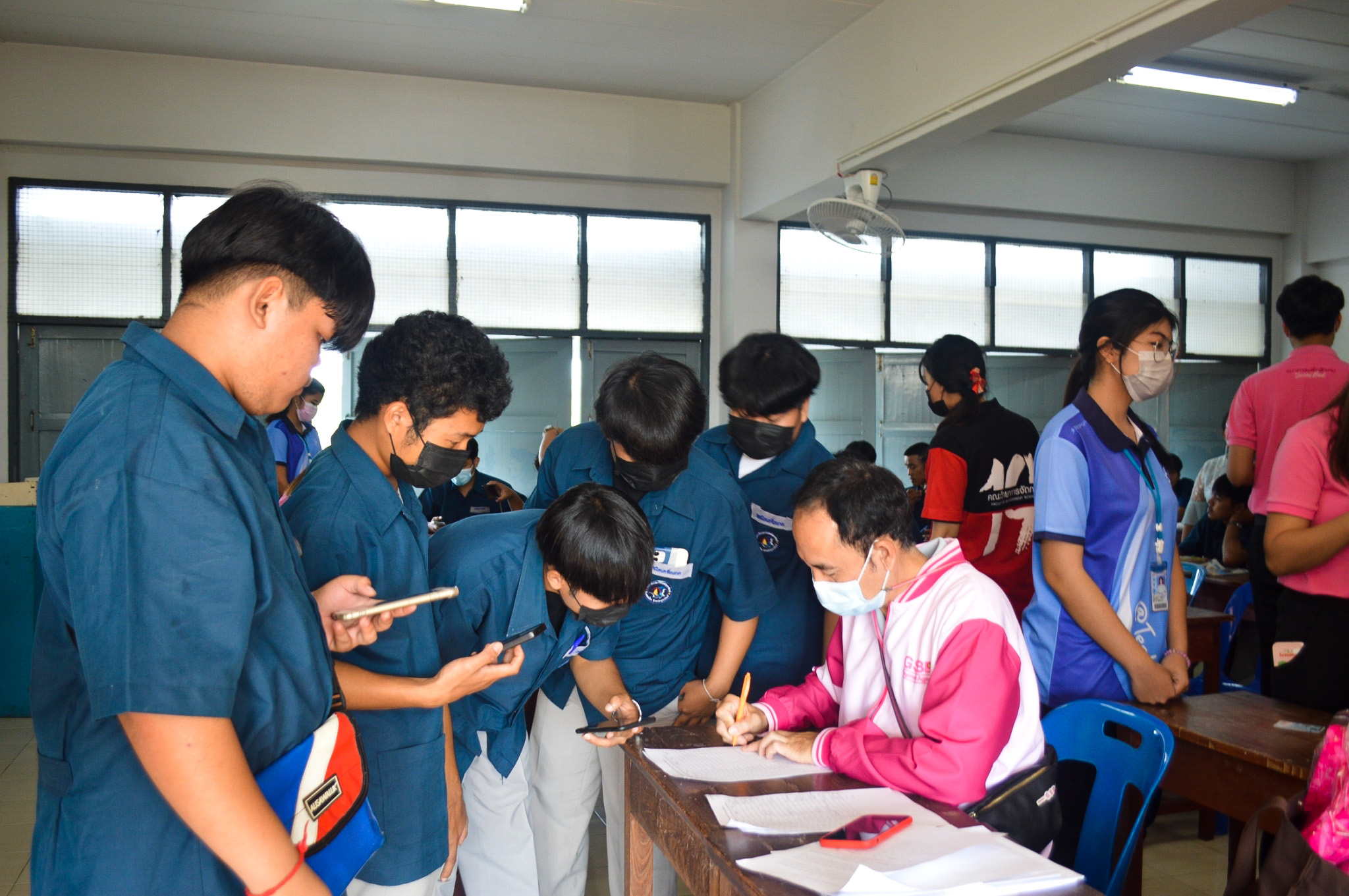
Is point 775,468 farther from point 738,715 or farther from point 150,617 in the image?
point 150,617

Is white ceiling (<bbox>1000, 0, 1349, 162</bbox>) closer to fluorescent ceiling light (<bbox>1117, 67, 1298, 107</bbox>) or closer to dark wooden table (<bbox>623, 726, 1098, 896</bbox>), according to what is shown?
fluorescent ceiling light (<bbox>1117, 67, 1298, 107</bbox>)

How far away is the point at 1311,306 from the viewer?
308cm

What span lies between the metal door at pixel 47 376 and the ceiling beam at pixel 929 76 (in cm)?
391

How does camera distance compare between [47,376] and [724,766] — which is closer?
[724,766]

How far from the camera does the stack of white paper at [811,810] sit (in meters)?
1.36

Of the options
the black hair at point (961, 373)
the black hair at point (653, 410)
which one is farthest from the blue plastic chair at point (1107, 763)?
the black hair at point (961, 373)

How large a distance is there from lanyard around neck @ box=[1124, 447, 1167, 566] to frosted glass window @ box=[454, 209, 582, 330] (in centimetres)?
427

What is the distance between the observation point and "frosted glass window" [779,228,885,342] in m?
6.23

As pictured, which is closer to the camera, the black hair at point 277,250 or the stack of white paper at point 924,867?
the black hair at point 277,250

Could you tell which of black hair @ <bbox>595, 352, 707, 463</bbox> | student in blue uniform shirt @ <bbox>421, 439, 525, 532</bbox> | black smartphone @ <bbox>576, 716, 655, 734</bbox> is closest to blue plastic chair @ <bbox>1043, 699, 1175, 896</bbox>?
black smartphone @ <bbox>576, 716, 655, 734</bbox>

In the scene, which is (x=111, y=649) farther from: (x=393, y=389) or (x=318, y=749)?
(x=393, y=389)

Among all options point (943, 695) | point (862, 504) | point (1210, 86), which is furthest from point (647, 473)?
point (1210, 86)

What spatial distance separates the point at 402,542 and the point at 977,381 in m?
2.26

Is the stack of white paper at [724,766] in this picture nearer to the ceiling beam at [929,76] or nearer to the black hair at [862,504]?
the black hair at [862,504]
